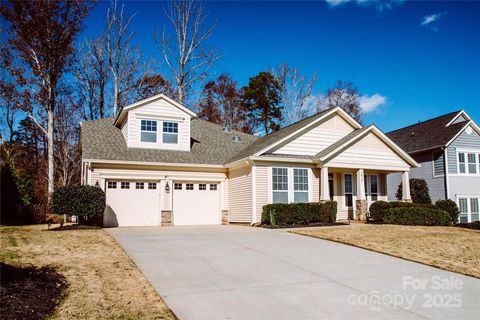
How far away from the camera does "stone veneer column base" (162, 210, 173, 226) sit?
1861cm

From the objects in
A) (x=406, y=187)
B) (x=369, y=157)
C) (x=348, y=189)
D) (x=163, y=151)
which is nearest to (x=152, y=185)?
(x=163, y=151)

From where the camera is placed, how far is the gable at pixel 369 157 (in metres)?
Result: 19.3

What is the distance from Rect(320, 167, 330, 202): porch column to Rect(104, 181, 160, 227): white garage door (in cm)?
793

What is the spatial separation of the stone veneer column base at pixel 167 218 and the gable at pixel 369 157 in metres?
7.94

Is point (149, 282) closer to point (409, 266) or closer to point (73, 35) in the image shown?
point (409, 266)

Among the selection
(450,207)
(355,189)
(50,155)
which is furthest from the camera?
(50,155)

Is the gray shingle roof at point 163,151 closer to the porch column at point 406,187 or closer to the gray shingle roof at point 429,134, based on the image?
the porch column at point 406,187

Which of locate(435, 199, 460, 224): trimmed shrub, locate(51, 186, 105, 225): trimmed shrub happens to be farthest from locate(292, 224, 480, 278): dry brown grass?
locate(435, 199, 460, 224): trimmed shrub

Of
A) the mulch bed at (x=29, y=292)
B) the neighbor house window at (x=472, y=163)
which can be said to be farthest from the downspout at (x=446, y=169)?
the mulch bed at (x=29, y=292)

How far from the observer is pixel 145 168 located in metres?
18.5

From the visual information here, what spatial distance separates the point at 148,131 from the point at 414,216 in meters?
13.7

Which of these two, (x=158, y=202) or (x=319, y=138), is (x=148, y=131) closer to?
(x=158, y=202)

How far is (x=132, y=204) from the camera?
18203mm

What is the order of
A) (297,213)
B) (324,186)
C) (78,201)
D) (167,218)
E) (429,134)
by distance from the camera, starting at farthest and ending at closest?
1. (429,134)
2. (324,186)
3. (167,218)
4. (297,213)
5. (78,201)
